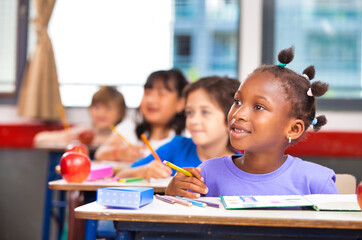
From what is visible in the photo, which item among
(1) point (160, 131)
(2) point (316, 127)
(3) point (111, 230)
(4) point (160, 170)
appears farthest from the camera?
(1) point (160, 131)

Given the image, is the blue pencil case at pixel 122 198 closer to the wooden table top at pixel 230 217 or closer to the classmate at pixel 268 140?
the wooden table top at pixel 230 217

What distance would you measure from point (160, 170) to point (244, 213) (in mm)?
883

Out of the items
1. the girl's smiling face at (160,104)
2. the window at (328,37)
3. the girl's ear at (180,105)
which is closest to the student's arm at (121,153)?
the girl's smiling face at (160,104)

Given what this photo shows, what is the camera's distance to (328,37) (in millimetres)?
3605

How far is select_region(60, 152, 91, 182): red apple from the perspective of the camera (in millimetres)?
1653

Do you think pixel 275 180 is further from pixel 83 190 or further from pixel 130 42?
pixel 130 42

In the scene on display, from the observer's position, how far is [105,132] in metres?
3.51

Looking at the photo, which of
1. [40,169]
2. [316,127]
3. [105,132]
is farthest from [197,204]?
[40,169]

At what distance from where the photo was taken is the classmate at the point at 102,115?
3.43 m

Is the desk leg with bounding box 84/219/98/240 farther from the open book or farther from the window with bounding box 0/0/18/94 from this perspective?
the window with bounding box 0/0/18/94

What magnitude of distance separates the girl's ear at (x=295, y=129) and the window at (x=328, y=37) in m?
2.39

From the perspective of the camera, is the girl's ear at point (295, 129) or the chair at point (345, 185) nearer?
the girl's ear at point (295, 129)

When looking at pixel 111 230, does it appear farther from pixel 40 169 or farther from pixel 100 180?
pixel 40 169

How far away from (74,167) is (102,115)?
72.5 inches
